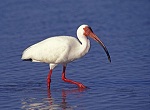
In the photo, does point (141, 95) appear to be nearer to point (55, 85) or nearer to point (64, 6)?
point (55, 85)

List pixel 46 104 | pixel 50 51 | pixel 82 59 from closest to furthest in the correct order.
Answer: pixel 46 104 < pixel 50 51 < pixel 82 59

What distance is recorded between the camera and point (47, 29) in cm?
1939

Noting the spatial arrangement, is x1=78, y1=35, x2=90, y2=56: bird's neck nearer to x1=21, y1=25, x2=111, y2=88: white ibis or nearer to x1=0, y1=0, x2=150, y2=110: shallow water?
x1=21, y1=25, x2=111, y2=88: white ibis

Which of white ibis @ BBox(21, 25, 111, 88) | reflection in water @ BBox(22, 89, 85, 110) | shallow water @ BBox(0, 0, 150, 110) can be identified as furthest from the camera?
white ibis @ BBox(21, 25, 111, 88)

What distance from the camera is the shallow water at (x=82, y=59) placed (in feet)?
37.8

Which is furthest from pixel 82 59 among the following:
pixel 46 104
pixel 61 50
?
pixel 46 104

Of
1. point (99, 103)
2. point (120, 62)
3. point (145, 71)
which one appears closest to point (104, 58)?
point (120, 62)

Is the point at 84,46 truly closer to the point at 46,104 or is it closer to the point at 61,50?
the point at 61,50

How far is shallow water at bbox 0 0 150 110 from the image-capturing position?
11.5m

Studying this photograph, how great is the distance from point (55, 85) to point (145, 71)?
7.47ft

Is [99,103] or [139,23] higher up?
[139,23]

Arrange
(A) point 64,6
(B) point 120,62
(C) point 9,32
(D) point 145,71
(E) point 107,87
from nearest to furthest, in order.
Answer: (E) point 107,87, (D) point 145,71, (B) point 120,62, (C) point 9,32, (A) point 64,6

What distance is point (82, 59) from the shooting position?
1523 centimetres

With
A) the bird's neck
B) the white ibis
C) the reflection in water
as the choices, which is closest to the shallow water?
the reflection in water
